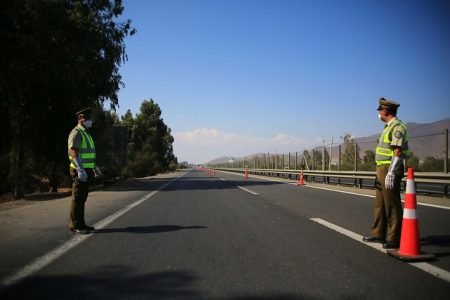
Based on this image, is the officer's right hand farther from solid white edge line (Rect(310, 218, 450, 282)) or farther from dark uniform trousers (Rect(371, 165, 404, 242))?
dark uniform trousers (Rect(371, 165, 404, 242))

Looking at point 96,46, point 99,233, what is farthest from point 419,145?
point 99,233

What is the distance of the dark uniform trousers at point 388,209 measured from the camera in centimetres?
581

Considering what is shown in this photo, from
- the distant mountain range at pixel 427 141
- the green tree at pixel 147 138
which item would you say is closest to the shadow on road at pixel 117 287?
the distant mountain range at pixel 427 141

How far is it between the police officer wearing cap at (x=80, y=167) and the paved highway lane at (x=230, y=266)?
460 mm

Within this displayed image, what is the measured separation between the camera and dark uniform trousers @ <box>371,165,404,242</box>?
19.1 feet

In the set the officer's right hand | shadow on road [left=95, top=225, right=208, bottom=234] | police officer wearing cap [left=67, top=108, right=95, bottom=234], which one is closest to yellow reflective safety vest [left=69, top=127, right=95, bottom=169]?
police officer wearing cap [left=67, top=108, right=95, bottom=234]

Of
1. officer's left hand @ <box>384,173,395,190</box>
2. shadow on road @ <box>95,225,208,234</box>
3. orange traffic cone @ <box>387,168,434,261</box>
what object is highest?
officer's left hand @ <box>384,173,395,190</box>

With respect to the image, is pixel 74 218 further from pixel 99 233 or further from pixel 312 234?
pixel 312 234

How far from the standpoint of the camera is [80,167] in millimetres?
7270

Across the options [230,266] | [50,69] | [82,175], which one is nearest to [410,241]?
[230,266]

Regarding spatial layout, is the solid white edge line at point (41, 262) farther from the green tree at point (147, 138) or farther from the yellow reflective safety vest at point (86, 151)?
the green tree at point (147, 138)

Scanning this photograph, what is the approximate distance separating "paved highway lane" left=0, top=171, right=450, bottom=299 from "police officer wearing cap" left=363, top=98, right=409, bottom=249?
35 cm

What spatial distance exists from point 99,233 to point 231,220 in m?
2.73

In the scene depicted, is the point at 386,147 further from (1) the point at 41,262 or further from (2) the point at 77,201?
(2) the point at 77,201
